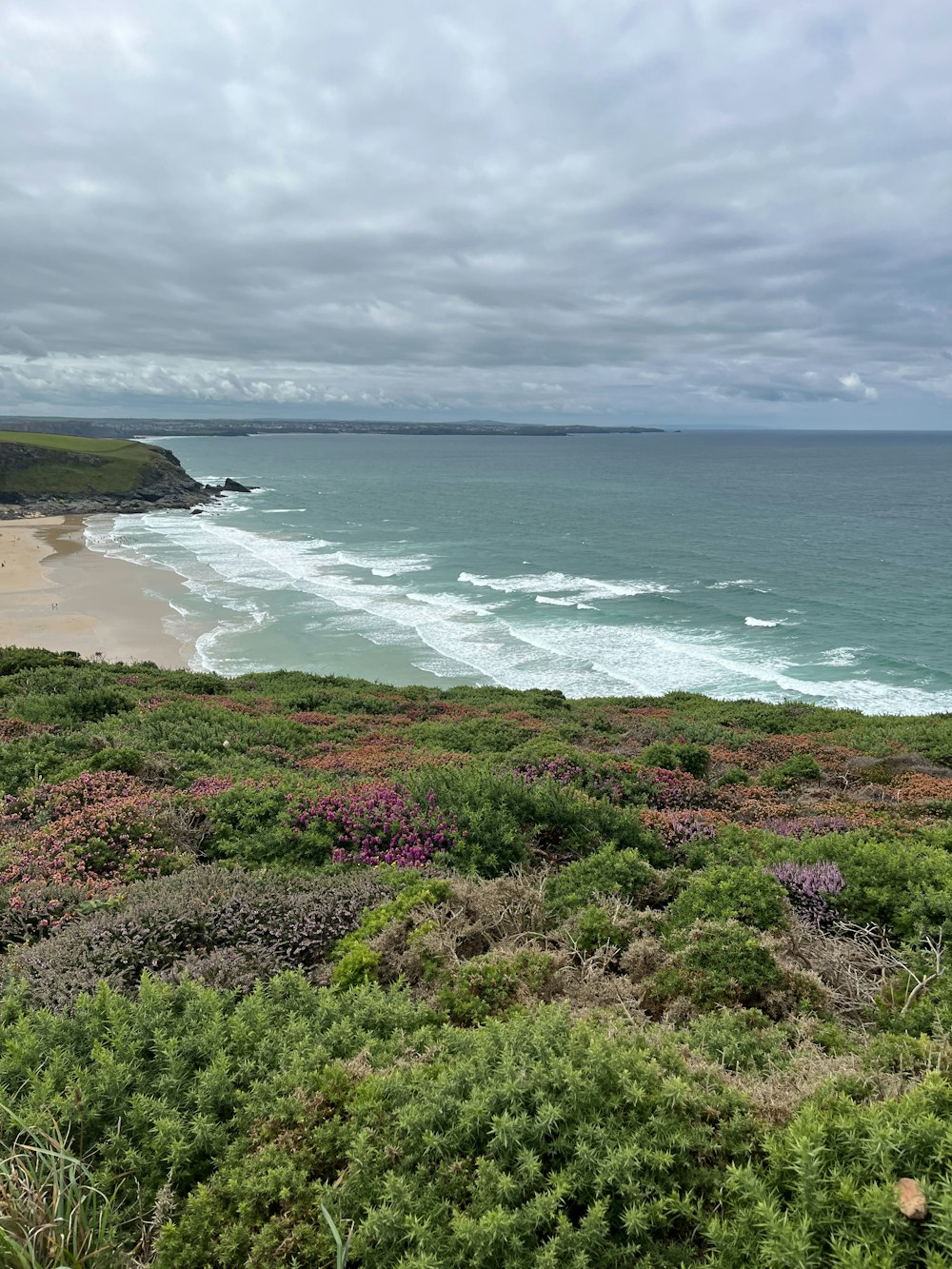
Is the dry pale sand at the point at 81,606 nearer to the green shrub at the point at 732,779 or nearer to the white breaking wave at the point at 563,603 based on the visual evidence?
the white breaking wave at the point at 563,603

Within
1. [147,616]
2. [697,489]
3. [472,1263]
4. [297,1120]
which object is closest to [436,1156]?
[472,1263]

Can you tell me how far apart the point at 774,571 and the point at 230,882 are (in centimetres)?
5965

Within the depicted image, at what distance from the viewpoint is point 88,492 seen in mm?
109125

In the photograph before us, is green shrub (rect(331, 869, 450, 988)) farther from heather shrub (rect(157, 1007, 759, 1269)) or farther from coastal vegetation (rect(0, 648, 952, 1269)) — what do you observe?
heather shrub (rect(157, 1007, 759, 1269))

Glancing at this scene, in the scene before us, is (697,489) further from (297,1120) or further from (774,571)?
(297,1120)

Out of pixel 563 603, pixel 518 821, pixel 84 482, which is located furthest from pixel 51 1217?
pixel 84 482

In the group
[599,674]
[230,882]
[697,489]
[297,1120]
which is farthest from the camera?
[697,489]

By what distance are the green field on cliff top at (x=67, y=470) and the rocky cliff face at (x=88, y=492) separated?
0.12 metres

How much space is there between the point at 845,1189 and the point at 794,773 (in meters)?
11.8

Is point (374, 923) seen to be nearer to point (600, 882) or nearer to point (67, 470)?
point (600, 882)

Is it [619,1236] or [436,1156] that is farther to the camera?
[436,1156]

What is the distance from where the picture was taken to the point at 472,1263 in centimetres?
269

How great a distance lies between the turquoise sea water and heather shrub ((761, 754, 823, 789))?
19.6 meters

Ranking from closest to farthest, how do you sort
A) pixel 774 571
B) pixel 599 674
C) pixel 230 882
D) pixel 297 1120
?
pixel 297 1120 → pixel 230 882 → pixel 599 674 → pixel 774 571
